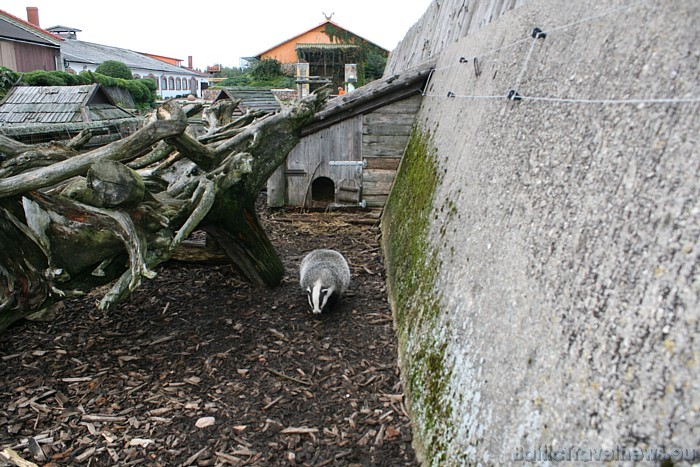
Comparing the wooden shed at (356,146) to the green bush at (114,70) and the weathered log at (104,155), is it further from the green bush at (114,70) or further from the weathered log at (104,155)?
the green bush at (114,70)

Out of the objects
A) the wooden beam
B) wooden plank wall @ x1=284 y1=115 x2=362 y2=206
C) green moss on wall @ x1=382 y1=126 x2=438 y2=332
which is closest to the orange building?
wooden plank wall @ x1=284 y1=115 x2=362 y2=206

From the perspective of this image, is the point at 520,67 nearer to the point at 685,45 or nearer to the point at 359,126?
the point at 685,45

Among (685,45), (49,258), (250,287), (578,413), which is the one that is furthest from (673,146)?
(250,287)

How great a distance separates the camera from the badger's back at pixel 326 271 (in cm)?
616

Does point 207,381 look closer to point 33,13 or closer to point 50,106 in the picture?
point 50,106

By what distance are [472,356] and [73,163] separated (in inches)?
140

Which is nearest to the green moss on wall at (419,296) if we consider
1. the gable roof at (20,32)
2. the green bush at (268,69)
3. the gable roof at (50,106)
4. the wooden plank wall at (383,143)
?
the wooden plank wall at (383,143)

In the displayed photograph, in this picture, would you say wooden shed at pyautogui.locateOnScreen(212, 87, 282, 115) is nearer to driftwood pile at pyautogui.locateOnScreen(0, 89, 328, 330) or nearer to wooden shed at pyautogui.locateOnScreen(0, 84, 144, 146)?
wooden shed at pyautogui.locateOnScreen(0, 84, 144, 146)

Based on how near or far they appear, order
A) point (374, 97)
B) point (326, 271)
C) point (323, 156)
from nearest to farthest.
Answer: point (326, 271) < point (374, 97) < point (323, 156)

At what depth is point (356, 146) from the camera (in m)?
9.94

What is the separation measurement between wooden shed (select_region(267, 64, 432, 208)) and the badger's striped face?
14.4ft

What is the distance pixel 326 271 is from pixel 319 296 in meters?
0.48

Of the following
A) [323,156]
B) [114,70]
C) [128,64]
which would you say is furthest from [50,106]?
[128,64]

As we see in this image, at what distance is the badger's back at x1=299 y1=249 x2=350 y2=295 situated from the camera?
6156 mm
